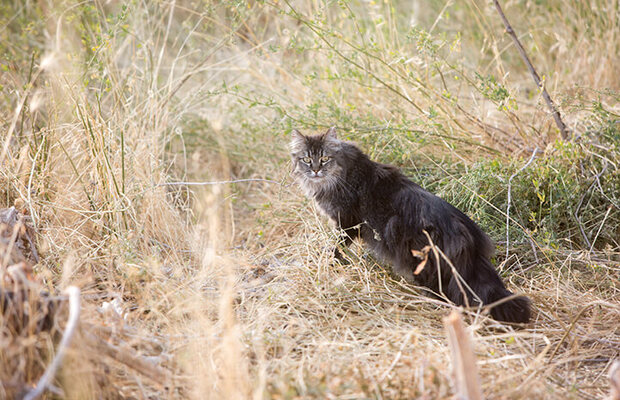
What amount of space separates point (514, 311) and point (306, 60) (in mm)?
3405

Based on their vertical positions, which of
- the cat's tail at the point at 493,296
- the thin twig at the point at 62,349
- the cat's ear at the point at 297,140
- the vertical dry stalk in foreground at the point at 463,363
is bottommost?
the cat's tail at the point at 493,296

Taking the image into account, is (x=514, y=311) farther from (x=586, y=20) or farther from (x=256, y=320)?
(x=586, y=20)

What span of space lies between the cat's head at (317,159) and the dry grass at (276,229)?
239 mm

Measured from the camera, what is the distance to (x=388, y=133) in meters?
3.49

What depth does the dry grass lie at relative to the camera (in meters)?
1.89

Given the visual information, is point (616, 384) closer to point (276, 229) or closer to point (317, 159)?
point (317, 159)

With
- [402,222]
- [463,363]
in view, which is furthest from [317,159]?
[463,363]

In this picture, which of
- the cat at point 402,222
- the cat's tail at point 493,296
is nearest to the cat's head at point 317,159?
the cat at point 402,222

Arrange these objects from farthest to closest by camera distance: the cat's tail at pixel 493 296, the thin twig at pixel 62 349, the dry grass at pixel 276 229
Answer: the cat's tail at pixel 493 296
the dry grass at pixel 276 229
the thin twig at pixel 62 349

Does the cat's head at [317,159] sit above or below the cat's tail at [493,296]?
above

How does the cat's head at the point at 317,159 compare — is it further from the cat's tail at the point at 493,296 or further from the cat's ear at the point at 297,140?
the cat's tail at the point at 493,296

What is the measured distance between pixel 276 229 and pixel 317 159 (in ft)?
2.59

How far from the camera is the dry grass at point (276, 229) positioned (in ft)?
6.19

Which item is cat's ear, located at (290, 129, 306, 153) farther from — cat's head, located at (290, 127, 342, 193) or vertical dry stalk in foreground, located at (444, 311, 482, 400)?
vertical dry stalk in foreground, located at (444, 311, 482, 400)
